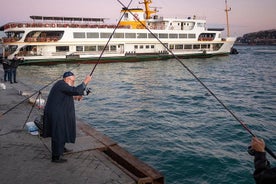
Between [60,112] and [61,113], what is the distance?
26mm

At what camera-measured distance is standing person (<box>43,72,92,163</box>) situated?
5039 millimetres

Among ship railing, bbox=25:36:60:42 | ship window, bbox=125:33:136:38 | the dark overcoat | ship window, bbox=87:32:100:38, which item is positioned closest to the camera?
the dark overcoat

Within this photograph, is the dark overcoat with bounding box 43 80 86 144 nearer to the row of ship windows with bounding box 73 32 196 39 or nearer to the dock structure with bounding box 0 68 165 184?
the dock structure with bounding box 0 68 165 184

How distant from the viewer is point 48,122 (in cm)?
518

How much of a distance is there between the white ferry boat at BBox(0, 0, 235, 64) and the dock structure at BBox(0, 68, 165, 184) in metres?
25.5

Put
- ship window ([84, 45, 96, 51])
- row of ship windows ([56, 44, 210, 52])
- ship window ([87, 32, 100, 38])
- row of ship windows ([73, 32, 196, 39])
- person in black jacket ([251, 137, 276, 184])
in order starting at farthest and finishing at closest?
ship window ([84, 45, 96, 51])
ship window ([87, 32, 100, 38])
row of ship windows ([73, 32, 196, 39])
row of ship windows ([56, 44, 210, 52])
person in black jacket ([251, 137, 276, 184])

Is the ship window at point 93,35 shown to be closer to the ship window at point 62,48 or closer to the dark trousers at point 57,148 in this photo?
the ship window at point 62,48

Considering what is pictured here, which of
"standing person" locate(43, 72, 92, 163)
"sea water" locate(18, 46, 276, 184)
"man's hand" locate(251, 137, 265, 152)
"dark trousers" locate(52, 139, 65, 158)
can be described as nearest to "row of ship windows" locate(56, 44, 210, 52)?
"sea water" locate(18, 46, 276, 184)

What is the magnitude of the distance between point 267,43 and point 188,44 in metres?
156

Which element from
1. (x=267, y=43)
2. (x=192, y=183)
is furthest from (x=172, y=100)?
(x=267, y=43)

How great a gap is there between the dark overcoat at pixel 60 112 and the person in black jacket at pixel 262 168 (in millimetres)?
3109

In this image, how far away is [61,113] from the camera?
507cm

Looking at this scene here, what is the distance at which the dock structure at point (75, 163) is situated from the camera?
4703 millimetres

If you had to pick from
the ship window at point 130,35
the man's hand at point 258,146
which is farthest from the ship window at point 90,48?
the man's hand at point 258,146
